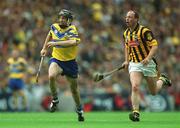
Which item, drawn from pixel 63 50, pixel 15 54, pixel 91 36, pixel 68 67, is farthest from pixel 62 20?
pixel 91 36

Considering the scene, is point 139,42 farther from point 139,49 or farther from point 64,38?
point 64,38

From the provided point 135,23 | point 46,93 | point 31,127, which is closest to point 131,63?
point 135,23

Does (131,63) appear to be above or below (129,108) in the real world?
above

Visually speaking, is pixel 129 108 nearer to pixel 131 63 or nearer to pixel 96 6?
pixel 96 6

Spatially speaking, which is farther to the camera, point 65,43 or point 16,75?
point 16,75

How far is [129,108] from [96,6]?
5.48 metres

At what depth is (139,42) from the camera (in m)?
16.7

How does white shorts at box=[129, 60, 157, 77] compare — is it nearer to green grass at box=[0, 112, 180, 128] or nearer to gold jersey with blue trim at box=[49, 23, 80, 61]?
green grass at box=[0, 112, 180, 128]

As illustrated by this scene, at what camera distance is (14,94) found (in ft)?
88.6

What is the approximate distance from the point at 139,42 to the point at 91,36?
13.4 metres

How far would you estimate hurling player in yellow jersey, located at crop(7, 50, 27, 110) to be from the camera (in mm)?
26328

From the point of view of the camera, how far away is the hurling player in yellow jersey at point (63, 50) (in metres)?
16.6

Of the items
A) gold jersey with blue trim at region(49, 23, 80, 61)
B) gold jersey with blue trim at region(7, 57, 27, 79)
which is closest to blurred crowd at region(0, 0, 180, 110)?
gold jersey with blue trim at region(7, 57, 27, 79)

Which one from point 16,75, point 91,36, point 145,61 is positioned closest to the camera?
point 145,61
